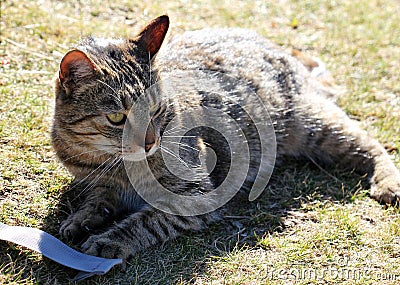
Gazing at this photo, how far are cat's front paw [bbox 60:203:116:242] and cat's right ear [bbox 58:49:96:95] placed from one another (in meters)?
0.71

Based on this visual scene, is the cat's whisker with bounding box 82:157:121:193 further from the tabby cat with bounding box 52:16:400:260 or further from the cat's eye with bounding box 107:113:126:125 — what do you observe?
the cat's eye with bounding box 107:113:126:125

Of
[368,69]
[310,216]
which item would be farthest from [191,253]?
[368,69]

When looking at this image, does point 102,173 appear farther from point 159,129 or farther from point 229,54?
point 229,54

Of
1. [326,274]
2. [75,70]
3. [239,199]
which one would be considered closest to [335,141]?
[239,199]

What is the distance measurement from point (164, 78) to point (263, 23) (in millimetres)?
2833

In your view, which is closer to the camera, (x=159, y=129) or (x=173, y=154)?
(x=159, y=129)

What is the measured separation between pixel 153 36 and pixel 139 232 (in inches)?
Result: 46.5

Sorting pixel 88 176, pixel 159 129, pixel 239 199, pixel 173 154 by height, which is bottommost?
pixel 239 199

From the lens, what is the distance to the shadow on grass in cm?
307

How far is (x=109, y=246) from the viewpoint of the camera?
312 cm

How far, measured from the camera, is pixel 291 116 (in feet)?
14.3

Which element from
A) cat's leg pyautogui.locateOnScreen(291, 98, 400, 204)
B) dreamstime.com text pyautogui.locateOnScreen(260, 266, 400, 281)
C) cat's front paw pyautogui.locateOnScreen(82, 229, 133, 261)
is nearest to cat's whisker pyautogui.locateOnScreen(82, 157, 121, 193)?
cat's front paw pyautogui.locateOnScreen(82, 229, 133, 261)

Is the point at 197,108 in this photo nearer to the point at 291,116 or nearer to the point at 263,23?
the point at 291,116

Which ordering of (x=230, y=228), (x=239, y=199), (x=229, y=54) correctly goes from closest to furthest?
(x=230, y=228) < (x=239, y=199) < (x=229, y=54)
